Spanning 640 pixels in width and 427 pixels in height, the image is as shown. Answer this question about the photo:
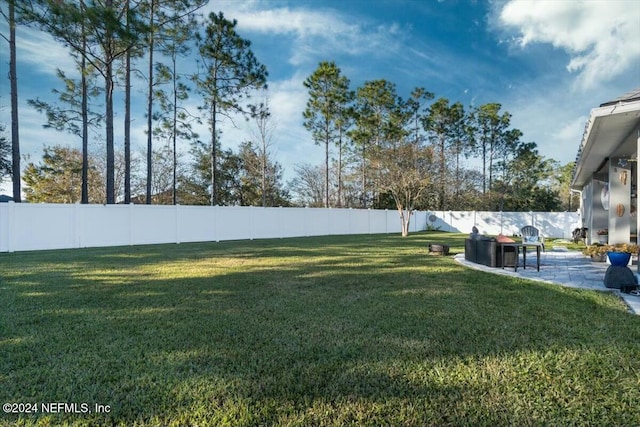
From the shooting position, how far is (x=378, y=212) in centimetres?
2247

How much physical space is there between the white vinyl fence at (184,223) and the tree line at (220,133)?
1866 mm

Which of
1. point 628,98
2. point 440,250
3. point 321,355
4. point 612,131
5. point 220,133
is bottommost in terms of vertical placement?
point 321,355

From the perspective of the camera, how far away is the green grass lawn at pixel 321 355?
1883 mm

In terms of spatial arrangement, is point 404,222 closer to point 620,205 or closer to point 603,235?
point 603,235

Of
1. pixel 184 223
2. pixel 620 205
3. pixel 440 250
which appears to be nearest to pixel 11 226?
pixel 184 223

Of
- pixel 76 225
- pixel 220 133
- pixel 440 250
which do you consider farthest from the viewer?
pixel 220 133

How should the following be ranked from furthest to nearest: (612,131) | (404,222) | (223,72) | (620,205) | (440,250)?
(404,222) < (223,72) < (440,250) < (620,205) < (612,131)

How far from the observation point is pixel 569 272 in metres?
6.22

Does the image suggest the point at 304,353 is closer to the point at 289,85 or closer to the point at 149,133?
the point at 149,133

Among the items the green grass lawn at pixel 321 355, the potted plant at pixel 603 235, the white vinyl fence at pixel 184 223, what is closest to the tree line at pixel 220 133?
the white vinyl fence at pixel 184 223

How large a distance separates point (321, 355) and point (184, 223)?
1261 centimetres

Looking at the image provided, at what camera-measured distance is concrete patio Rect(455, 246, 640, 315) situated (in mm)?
4763

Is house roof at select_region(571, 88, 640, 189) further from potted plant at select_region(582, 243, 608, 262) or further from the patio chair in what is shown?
potted plant at select_region(582, 243, 608, 262)

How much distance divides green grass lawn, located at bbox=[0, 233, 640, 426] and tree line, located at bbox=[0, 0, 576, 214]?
656 cm
